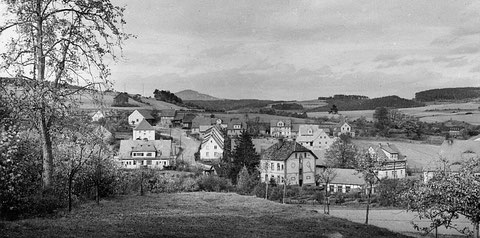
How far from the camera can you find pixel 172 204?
2259 centimetres

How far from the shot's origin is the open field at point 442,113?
12344 cm

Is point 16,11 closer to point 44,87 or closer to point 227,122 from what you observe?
point 44,87

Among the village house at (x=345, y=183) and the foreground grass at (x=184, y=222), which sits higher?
the foreground grass at (x=184, y=222)

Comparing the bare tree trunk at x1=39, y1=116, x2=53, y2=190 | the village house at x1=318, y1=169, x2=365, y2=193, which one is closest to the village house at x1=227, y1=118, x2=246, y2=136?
the village house at x1=318, y1=169, x2=365, y2=193

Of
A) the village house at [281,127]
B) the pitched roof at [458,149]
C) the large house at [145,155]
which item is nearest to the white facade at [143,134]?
the large house at [145,155]

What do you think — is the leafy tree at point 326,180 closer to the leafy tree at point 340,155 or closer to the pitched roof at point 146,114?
the leafy tree at point 340,155

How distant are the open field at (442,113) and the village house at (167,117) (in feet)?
185

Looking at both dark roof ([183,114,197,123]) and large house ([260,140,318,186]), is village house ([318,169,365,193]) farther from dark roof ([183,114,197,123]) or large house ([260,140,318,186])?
dark roof ([183,114,197,123])

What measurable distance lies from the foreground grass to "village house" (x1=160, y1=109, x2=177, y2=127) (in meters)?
92.9

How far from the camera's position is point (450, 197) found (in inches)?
688

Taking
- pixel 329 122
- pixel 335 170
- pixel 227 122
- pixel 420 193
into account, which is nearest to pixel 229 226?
pixel 420 193

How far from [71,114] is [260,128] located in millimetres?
112115

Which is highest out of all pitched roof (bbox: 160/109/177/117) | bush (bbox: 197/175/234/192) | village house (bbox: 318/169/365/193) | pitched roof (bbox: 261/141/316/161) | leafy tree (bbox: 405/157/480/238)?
pitched roof (bbox: 160/109/177/117)

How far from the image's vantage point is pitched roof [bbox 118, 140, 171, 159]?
75.9 m
